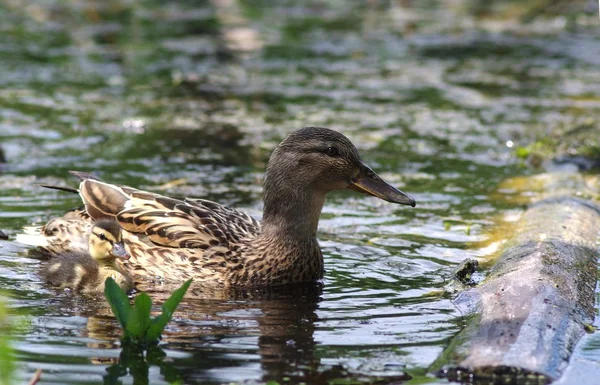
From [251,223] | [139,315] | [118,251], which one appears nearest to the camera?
[139,315]

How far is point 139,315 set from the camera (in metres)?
5.79

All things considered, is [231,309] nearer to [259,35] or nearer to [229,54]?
[229,54]

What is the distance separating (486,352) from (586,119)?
307 inches

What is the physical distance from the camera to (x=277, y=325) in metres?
6.49

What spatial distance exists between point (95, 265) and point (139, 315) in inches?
63.7

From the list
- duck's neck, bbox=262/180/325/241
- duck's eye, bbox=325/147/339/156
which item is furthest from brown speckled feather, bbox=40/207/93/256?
duck's eye, bbox=325/147/339/156

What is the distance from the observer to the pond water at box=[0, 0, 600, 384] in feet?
19.8

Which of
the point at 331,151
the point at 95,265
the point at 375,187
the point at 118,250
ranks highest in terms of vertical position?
the point at 331,151

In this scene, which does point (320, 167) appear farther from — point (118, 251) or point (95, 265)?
point (95, 265)

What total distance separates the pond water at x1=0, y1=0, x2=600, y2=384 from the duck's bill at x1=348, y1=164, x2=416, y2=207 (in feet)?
1.80

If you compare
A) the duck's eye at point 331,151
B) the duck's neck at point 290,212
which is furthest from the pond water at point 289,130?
the duck's eye at point 331,151

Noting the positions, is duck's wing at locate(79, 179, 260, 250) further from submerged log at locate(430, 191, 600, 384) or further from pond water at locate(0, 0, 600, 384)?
submerged log at locate(430, 191, 600, 384)

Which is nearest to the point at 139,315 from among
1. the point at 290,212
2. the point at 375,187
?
the point at 290,212

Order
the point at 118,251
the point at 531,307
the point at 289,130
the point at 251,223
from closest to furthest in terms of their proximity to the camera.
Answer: the point at 531,307 < the point at 118,251 < the point at 251,223 < the point at 289,130
